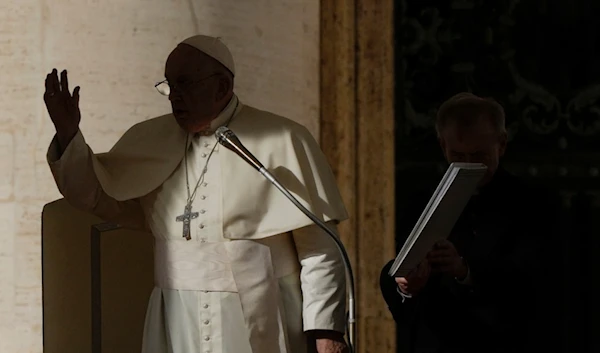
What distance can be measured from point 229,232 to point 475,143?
2.68 feet

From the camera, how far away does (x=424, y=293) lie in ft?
13.7

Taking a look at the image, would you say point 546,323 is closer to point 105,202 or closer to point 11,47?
point 105,202

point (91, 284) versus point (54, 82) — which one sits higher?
point (54, 82)

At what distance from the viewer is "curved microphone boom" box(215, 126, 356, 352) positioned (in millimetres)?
4270

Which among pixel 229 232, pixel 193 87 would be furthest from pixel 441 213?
pixel 193 87

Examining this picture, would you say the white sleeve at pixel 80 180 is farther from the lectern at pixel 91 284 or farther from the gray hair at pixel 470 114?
the gray hair at pixel 470 114

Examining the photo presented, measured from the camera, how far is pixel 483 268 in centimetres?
412

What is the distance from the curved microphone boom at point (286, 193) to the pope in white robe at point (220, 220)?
0.22 metres

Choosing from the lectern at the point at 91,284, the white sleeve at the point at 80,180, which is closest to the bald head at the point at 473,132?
the white sleeve at the point at 80,180

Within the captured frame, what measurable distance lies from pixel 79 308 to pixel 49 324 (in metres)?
0.13

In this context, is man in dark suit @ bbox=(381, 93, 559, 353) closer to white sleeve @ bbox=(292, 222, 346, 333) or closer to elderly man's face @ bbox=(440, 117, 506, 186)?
elderly man's face @ bbox=(440, 117, 506, 186)

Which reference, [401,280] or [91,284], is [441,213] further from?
[91,284]

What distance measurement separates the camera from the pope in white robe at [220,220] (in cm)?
452

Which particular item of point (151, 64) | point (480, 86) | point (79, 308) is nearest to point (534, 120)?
point (480, 86)
